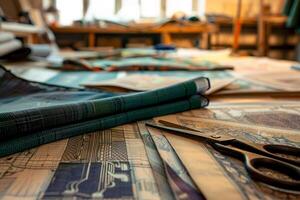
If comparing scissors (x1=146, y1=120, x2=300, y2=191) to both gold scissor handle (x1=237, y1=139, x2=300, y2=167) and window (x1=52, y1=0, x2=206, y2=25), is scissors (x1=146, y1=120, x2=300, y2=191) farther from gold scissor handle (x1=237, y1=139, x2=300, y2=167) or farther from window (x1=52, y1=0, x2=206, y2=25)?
window (x1=52, y1=0, x2=206, y2=25)

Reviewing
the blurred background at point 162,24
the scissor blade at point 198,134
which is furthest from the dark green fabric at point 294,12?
the scissor blade at point 198,134

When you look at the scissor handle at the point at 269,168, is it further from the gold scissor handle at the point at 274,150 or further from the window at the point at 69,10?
→ the window at the point at 69,10

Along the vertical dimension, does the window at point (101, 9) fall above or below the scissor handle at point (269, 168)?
above

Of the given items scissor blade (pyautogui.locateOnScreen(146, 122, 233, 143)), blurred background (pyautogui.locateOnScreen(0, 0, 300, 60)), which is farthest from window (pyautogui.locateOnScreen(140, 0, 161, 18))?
scissor blade (pyautogui.locateOnScreen(146, 122, 233, 143))

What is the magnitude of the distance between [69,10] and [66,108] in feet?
9.97

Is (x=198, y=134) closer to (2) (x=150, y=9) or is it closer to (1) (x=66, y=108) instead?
(1) (x=66, y=108)

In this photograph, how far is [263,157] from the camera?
337 mm

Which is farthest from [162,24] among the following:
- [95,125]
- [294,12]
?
[95,125]

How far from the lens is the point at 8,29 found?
1.68m

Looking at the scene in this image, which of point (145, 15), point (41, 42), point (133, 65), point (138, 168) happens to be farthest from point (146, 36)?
point (138, 168)

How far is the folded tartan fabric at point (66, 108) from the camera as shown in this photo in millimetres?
378

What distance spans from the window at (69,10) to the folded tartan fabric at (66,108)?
265 cm

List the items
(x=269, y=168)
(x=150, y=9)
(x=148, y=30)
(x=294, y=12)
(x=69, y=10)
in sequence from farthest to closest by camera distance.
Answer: (x=150, y=9) → (x=69, y=10) → (x=148, y=30) → (x=294, y=12) → (x=269, y=168)

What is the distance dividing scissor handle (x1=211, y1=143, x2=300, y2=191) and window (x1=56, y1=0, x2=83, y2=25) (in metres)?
3.07
